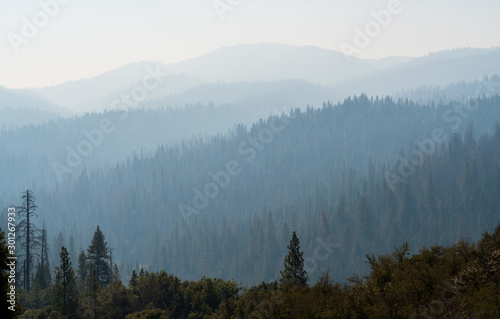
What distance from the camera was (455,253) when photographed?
25.0m

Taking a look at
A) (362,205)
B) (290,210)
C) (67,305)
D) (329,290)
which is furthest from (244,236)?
(329,290)

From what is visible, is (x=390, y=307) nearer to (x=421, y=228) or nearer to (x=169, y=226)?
(x=421, y=228)

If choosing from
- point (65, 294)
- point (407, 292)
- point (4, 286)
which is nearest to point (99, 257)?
point (65, 294)

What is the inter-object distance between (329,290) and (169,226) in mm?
164821

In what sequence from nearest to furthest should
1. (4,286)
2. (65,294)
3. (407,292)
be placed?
(4,286)
(407,292)
(65,294)

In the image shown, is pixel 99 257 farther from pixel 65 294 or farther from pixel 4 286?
pixel 4 286

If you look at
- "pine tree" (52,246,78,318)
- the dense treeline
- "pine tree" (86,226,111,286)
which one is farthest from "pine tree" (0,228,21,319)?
"pine tree" (86,226,111,286)

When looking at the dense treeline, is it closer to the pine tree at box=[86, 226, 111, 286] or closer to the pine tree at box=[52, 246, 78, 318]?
the pine tree at box=[52, 246, 78, 318]

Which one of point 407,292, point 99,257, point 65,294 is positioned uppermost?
point 99,257

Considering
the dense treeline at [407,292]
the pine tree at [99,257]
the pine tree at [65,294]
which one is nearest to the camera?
the dense treeline at [407,292]

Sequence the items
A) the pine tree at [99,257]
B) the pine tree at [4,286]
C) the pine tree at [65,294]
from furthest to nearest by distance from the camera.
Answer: the pine tree at [99,257]
the pine tree at [65,294]
the pine tree at [4,286]

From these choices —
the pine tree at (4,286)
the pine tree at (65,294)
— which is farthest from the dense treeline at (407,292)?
the pine tree at (65,294)

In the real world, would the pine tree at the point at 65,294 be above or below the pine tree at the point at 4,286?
below

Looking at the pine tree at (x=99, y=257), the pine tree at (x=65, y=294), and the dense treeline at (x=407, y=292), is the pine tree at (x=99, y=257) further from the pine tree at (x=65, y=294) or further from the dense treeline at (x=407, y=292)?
the dense treeline at (x=407, y=292)
